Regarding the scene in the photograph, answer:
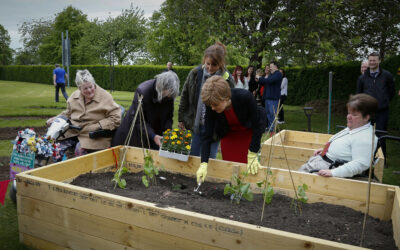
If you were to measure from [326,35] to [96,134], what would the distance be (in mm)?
7958

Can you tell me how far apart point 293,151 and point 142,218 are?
8.10 feet

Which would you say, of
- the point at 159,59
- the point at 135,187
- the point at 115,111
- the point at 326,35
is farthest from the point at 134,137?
the point at 159,59

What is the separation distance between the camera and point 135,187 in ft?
9.75

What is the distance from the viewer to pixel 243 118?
3.02 m

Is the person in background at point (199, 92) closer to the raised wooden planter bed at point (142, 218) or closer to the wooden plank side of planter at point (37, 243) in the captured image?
the raised wooden planter bed at point (142, 218)

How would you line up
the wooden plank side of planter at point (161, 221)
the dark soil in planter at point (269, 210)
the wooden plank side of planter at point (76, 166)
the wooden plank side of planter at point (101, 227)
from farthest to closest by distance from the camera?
the wooden plank side of planter at point (76, 166) → the dark soil in planter at point (269, 210) → the wooden plank side of planter at point (101, 227) → the wooden plank side of planter at point (161, 221)

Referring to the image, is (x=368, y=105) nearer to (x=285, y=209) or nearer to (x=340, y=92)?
(x=285, y=209)

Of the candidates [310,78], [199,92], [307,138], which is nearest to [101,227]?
[199,92]

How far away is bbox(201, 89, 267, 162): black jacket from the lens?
289 centimetres

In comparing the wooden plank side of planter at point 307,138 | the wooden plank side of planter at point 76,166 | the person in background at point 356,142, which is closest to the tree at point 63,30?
the wooden plank side of planter at point 307,138

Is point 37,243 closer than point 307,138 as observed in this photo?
Yes

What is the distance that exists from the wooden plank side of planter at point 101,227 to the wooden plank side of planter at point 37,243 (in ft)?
0.54

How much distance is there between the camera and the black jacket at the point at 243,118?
9.48 ft

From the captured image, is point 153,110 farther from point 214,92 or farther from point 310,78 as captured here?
point 310,78
